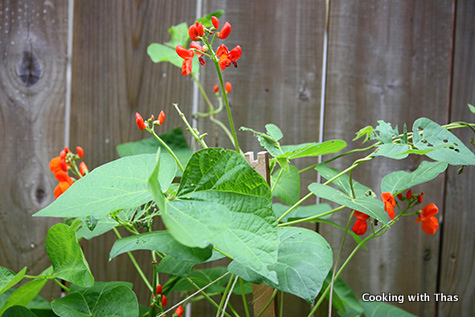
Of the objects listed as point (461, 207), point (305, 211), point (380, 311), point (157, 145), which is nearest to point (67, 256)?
point (157, 145)

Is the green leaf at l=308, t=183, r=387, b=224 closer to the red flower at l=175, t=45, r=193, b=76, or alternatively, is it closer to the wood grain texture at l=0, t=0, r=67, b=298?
the red flower at l=175, t=45, r=193, b=76

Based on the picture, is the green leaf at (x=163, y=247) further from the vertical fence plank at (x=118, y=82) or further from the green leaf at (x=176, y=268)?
the vertical fence plank at (x=118, y=82)

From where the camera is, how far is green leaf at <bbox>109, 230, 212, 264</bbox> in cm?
54

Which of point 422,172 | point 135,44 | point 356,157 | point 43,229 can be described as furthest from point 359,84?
point 43,229

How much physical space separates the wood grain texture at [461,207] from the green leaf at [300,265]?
0.86 meters

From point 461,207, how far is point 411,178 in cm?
66

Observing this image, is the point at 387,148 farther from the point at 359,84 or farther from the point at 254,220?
the point at 359,84

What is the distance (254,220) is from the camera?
20.1 inches

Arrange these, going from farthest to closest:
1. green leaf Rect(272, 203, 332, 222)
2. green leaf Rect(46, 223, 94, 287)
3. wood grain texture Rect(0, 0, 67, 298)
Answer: wood grain texture Rect(0, 0, 67, 298)
green leaf Rect(272, 203, 332, 222)
green leaf Rect(46, 223, 94, 287)

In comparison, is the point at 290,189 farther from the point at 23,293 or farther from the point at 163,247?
the point at 23,293

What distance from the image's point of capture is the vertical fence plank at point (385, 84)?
4.20 feet

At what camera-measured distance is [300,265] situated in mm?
613

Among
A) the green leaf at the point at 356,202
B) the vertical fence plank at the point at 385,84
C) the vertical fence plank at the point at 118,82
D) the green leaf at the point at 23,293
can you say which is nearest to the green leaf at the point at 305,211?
the vertical fence plank at the point at 385,84

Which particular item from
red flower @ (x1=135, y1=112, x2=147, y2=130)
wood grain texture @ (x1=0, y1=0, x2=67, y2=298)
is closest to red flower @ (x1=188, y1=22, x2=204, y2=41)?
red flower @ (x1=135, y1=112, x2=147, y2=130)
